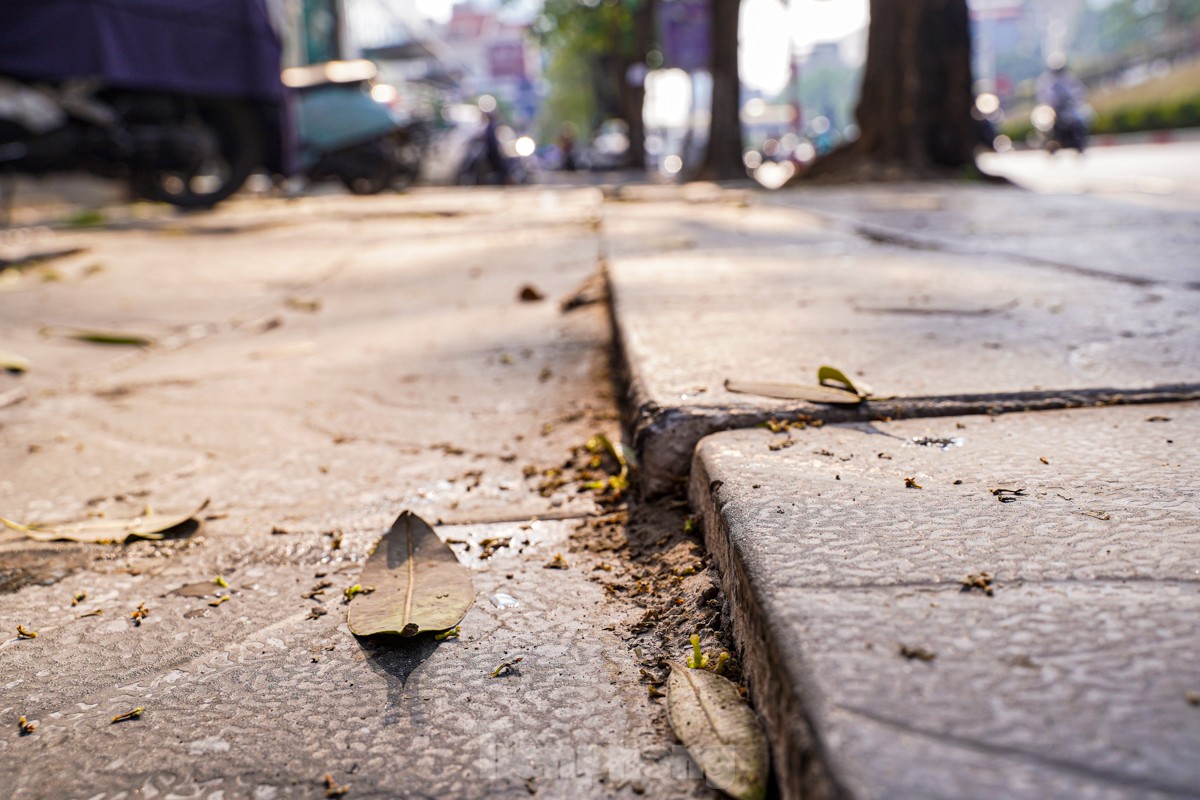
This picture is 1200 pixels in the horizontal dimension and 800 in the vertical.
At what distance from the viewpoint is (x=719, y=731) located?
61 cm

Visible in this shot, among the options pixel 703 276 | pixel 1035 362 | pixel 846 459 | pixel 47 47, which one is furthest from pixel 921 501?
pixel 47 47

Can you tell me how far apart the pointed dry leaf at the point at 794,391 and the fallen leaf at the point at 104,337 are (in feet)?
5.17

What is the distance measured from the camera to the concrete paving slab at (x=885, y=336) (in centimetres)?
107

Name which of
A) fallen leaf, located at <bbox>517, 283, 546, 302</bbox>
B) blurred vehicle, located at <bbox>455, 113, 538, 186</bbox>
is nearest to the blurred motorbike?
blurred vehicle, located at <bbox>455, 113, 538, 186</bbox>

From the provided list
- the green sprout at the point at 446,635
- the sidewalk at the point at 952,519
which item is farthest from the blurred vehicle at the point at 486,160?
the green sprout at the point at 446,635

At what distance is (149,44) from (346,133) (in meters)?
4.20

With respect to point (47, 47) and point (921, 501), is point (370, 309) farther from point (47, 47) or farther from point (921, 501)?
point (47, 47)

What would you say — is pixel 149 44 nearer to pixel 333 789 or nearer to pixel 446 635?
pixel 446 635

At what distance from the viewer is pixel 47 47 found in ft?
18.3

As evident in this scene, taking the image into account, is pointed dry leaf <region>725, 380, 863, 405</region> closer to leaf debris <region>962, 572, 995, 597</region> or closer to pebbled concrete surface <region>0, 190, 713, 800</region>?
pebbled concrete surface <region>0, 190, 713, 800</region>

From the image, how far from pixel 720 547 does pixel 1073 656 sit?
317 mm

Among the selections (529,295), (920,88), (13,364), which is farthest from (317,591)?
(920,88)

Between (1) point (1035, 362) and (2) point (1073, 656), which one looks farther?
(1) point (1035, 362)

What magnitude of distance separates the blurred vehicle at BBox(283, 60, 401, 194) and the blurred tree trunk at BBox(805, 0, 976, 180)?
529cm
